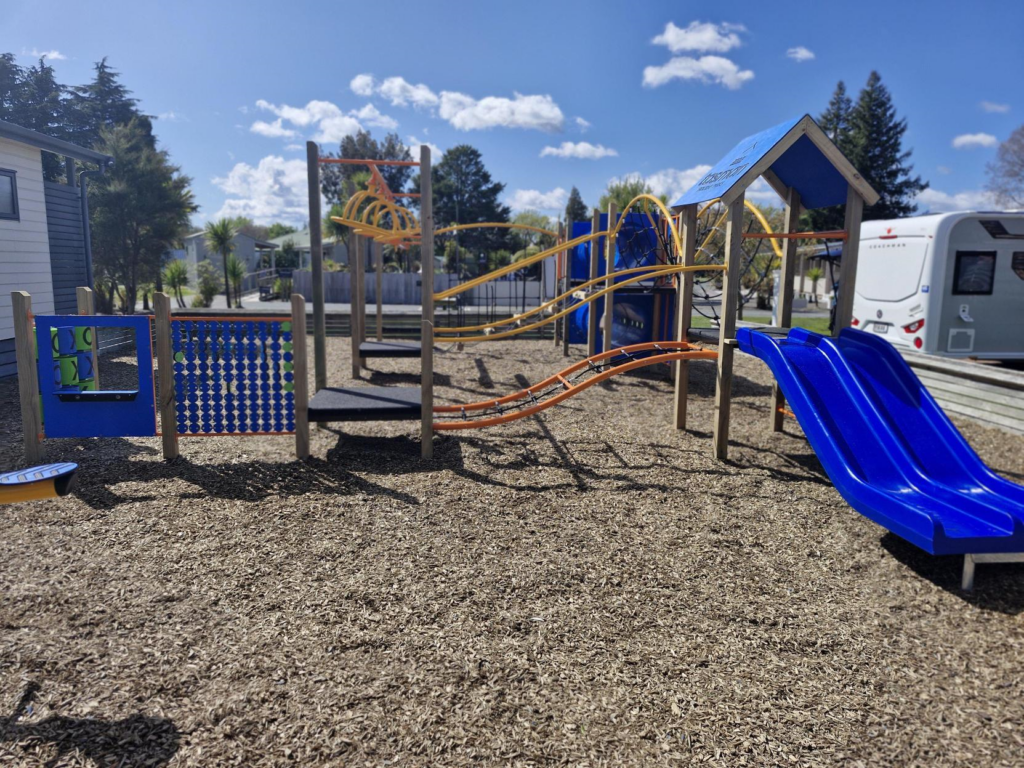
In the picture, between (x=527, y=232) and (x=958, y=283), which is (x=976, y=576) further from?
(x=527, y=232)

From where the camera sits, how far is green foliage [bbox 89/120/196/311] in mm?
25469


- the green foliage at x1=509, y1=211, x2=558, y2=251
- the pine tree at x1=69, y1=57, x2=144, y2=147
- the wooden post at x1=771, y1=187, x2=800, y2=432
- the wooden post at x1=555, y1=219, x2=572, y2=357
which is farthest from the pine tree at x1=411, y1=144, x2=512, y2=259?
the wooden post at x1=771, y1=187, x2=800, y2=432

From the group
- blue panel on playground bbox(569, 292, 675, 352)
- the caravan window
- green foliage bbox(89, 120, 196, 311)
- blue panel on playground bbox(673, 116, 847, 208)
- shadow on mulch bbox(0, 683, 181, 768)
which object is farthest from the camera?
green foliage bbox(89, 120, 196, 311)

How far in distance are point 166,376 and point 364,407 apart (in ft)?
5.75

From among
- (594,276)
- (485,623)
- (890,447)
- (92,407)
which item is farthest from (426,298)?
(594,276)

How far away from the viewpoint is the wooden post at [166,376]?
5.78 m

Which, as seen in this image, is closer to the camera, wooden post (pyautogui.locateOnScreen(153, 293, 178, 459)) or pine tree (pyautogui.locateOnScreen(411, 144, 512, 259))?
wooden post (pyautogui.locateOnScreen(153, 293, 178, 459))

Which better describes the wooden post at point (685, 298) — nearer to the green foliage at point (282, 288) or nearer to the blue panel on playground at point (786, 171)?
the blue panel on playground at point (786, 171)

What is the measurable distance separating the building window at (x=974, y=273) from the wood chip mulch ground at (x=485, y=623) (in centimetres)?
657

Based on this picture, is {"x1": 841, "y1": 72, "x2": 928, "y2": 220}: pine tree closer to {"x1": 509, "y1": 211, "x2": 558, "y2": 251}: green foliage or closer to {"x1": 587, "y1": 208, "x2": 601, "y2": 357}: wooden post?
{"x1": 509, "y1": 211, "x2": 558, "y2": 251}: green foliage

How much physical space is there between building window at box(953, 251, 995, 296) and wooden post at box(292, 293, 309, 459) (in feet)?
32.1

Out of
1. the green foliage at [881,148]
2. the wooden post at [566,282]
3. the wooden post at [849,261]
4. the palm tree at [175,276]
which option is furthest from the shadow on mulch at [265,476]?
the green foliage at [881,148]

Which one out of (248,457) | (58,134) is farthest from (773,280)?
(58,134)

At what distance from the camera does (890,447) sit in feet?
15.5
